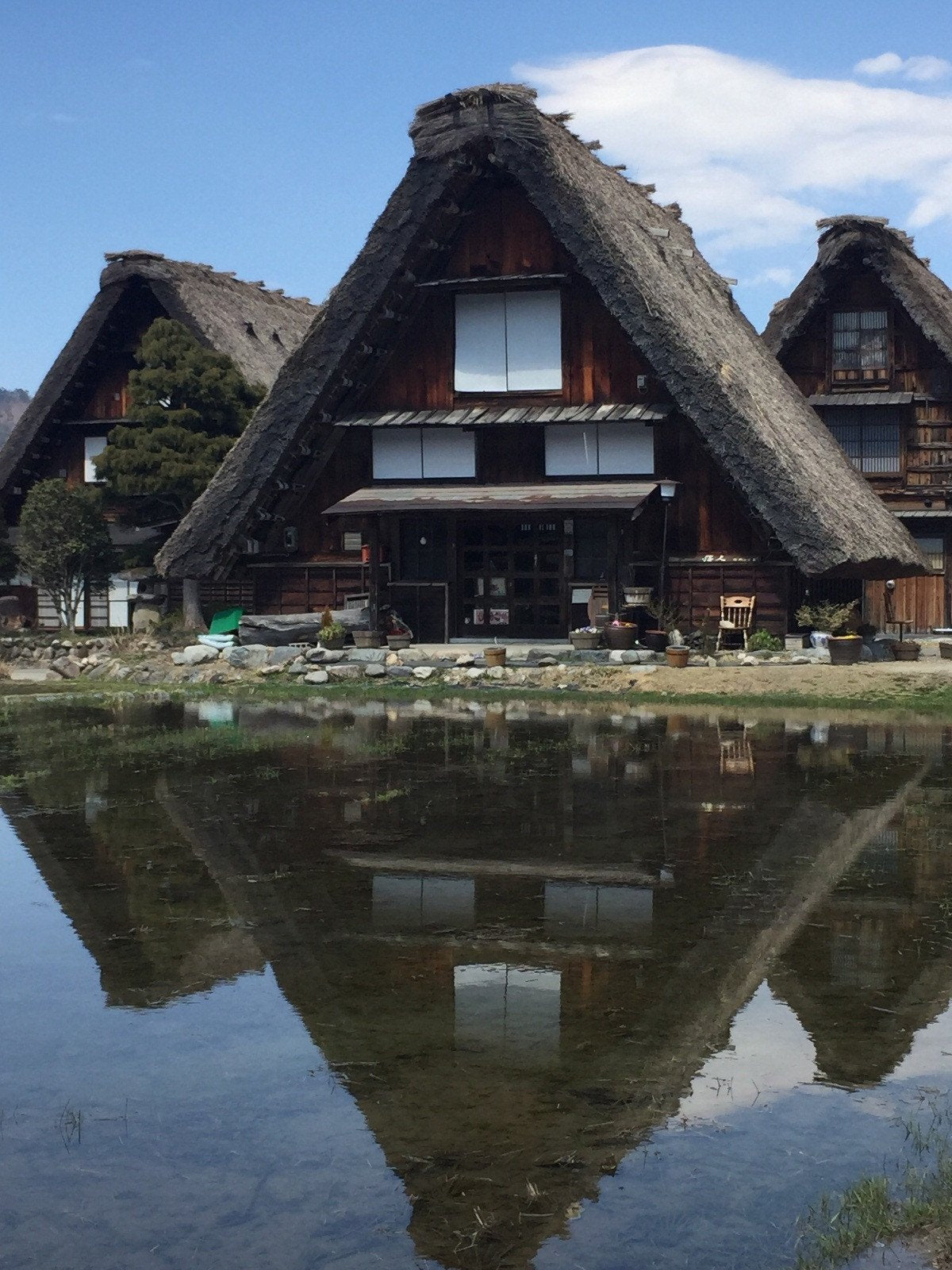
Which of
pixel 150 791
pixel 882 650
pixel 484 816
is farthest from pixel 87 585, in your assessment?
pixel 484 816

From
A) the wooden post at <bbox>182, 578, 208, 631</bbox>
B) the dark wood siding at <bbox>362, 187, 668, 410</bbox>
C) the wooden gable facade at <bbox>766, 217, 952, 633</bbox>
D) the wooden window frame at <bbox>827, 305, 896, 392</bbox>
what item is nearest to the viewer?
the dark wood siding at <bbox>362, 187, 668, 410</bbox>

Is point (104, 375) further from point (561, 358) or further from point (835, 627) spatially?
point (835, 627)

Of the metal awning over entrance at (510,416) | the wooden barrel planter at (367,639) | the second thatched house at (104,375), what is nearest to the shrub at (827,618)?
the metal awning over entrance at (510,416)

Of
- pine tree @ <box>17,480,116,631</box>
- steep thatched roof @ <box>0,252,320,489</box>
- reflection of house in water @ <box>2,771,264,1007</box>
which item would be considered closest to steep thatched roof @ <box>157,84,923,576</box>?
pine tree @ <box>17,480,116,631</box>

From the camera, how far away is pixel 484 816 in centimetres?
1216

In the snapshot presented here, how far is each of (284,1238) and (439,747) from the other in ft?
38.2

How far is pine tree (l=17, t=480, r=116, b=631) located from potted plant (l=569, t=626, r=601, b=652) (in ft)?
42.4

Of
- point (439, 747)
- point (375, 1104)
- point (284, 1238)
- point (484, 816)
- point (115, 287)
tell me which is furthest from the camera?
point (115, 287)

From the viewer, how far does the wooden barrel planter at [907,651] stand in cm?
2442

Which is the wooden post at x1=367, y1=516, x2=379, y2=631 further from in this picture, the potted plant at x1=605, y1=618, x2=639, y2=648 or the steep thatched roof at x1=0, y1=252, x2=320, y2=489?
the steep thatched roof at x1=0, y1=252, x2=320, y2=489

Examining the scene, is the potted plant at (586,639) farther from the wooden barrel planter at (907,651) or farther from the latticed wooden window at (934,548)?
the latticed wooden window at (934,548)

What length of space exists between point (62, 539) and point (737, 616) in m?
15.5

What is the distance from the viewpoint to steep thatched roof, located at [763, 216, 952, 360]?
113 feet

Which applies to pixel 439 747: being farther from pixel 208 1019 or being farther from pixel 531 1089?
pixel 531 1089
